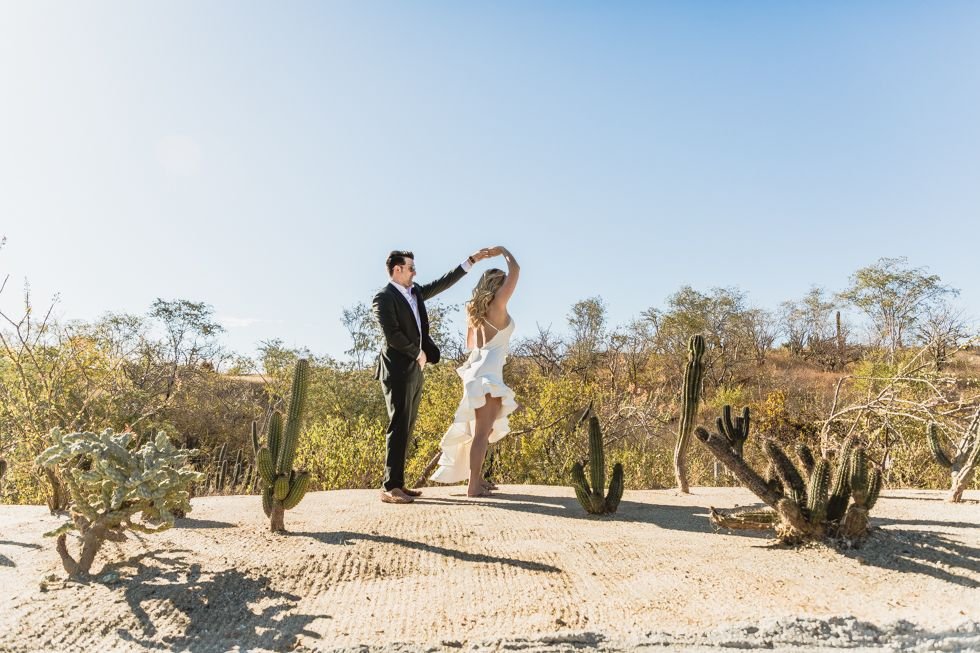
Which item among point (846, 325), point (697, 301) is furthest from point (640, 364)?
point (846, 325)

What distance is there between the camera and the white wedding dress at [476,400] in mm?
5027

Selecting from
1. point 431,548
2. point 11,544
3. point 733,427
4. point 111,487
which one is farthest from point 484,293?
point 11,544

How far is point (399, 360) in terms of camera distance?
477cm

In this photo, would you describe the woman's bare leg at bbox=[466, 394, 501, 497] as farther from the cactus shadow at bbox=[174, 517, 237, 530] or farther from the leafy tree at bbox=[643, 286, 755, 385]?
the leafy tree at bbox=[643, 286, 755, 385]

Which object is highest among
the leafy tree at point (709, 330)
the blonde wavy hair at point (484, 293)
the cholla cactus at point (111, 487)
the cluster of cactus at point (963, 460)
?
the leafy tree at point (709, 330)

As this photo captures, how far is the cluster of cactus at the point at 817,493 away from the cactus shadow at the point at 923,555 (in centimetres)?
11

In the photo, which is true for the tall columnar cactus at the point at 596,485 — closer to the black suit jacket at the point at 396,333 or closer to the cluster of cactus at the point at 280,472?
the black suit jacket at the point at 396,333

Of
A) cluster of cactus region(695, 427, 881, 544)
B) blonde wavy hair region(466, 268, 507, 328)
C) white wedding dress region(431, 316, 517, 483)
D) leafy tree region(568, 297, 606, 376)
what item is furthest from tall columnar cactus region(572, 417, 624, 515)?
leafy tree region(568, 297, 606, 376)

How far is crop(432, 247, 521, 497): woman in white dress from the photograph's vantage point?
5035 millimetres

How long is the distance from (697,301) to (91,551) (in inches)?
1267

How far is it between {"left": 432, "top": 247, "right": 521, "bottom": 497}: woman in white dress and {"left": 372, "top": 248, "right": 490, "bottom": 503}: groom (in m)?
0.44

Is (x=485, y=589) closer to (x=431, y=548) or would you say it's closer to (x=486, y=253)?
(x=431, y=548)

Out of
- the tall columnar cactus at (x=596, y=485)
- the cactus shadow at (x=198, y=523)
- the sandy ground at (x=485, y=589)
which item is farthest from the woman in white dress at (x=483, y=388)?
the cactus shadow at (x=198, y=523)

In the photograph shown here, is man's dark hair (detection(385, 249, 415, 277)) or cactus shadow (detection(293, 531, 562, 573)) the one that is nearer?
cactus shadow (detection(293, 531, 562, 573))
